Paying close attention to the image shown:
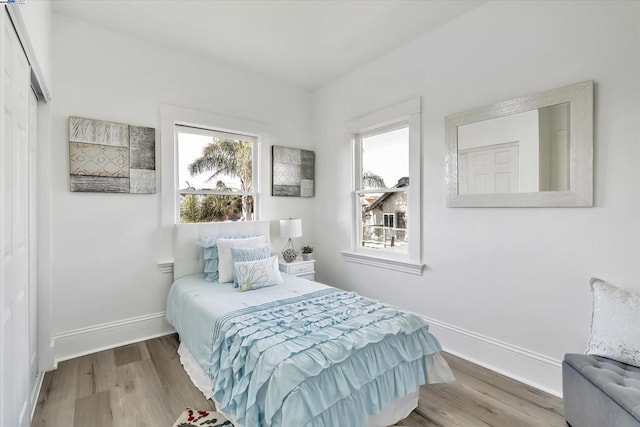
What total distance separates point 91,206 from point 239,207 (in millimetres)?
1430

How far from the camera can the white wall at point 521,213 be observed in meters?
1.87

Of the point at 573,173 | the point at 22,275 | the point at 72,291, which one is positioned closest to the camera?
the point at 22,275

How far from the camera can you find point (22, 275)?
5.46ft

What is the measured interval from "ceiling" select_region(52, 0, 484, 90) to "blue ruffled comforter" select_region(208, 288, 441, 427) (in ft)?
7.71

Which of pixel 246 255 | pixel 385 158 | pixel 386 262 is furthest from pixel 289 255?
pixel 385 158

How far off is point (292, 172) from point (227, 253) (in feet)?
4.93

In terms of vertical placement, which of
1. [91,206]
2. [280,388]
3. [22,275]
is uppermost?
[91,206]

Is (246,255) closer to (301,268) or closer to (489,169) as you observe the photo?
(301,268)

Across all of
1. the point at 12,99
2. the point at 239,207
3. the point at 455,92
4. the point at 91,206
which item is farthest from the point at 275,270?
the point at 455,92

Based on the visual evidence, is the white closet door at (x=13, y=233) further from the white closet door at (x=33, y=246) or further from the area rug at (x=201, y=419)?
the area rug at (x=201, y=419)

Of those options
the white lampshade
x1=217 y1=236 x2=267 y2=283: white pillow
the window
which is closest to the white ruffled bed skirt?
x1=217 y1=236 x2=267 y2=283: white pillow

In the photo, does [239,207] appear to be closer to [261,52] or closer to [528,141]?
[261,52]

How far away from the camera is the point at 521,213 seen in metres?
2.29

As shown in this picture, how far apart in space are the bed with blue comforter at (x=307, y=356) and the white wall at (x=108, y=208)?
921mm
